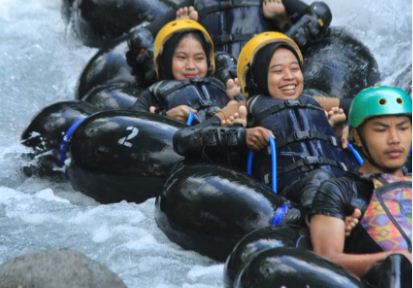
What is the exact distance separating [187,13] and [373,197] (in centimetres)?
366

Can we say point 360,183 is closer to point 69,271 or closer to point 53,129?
point 69,271

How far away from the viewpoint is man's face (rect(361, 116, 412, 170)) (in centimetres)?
473

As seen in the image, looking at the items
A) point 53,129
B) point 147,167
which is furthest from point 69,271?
point 53,129

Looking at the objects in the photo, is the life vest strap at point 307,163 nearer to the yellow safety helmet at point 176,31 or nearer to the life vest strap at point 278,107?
the life vest strap at point 278,107

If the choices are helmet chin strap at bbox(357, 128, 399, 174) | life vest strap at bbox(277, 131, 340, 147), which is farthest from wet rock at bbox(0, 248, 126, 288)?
life vest strap at bbox(277, 131, 340, 147)

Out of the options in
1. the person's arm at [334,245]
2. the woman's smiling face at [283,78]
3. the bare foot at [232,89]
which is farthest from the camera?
the bare foot at [232,89]

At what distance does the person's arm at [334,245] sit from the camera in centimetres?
444

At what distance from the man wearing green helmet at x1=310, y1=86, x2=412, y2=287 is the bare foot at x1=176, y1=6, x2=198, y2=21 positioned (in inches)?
129

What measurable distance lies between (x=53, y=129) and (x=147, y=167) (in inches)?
43.9

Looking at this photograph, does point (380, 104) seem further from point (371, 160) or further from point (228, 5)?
point (228, 5)

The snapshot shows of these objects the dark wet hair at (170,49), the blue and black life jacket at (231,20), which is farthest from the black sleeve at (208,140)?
the blue and black life jacket at (231,20)

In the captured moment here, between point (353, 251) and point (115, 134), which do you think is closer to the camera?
point (353, 251)

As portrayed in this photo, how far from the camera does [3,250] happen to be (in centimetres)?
598

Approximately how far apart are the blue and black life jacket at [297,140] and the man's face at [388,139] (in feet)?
2.95
